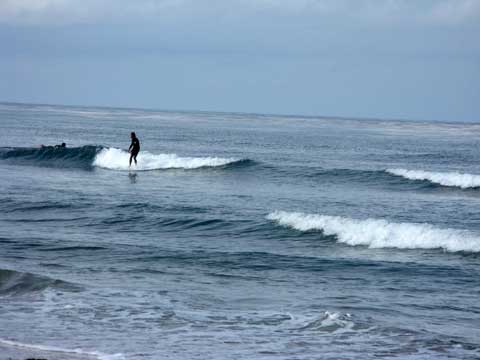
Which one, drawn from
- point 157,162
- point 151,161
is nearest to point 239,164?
point 157,162

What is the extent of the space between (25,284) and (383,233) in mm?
8427

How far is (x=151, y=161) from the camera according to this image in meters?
37.6

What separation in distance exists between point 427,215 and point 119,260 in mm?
9741

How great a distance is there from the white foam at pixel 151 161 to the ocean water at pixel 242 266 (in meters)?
4.98

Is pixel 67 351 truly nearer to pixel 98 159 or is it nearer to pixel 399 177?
pixel 399 177

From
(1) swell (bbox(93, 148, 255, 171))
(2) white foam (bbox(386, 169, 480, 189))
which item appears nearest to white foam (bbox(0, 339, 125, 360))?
(2) white foam (bbox(386, 169, 480, 189))

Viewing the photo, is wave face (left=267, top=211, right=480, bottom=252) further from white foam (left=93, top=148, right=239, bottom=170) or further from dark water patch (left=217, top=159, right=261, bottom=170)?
white foam (left=93, top=148, right=239, bottom=170)

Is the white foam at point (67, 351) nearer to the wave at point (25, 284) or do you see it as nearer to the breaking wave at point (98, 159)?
the wave at point (25, 284)

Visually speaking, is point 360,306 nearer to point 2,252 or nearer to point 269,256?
point 269,256

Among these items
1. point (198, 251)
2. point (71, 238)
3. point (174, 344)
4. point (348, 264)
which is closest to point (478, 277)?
point (348, 264)

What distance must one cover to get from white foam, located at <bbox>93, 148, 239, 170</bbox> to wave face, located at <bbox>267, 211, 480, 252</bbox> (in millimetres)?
16754

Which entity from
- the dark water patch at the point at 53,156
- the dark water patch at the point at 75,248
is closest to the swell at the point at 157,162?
the dark water patch at the point at 53,156

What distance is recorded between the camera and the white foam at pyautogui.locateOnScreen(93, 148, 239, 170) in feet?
119

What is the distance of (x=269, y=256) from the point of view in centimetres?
1596
